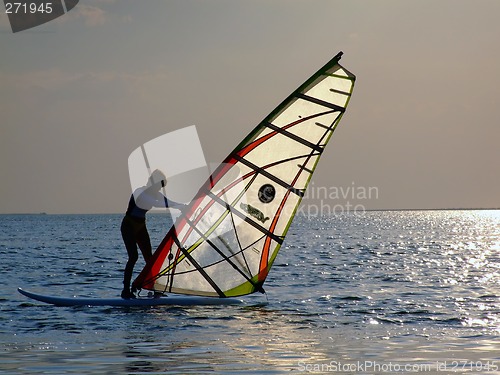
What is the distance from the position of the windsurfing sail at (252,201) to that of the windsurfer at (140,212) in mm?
255

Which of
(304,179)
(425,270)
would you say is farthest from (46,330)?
(425,270)

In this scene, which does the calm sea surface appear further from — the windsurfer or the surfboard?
the windsurfer

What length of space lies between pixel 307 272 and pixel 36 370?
13.4 meters

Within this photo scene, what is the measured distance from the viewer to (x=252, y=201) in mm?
12281

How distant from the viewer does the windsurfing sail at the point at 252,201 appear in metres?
11.8

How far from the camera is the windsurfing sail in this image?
38.8 feet

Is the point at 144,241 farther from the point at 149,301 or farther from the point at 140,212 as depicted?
the point at 149,301

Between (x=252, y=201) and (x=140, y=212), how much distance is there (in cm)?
159

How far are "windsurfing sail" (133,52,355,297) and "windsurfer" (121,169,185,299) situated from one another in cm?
25

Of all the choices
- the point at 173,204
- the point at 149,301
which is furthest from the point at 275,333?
the point at 149,301

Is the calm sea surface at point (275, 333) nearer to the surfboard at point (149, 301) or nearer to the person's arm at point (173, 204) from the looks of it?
the surfboard at point (149, 301)

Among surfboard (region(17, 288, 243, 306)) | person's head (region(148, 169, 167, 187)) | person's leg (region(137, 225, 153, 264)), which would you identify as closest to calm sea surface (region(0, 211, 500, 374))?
surfboard (region(17, 288, 243, 306))

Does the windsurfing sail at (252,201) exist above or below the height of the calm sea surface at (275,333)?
above

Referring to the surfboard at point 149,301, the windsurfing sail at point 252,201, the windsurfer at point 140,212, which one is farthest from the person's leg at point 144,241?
the surfboard at point 149,301
